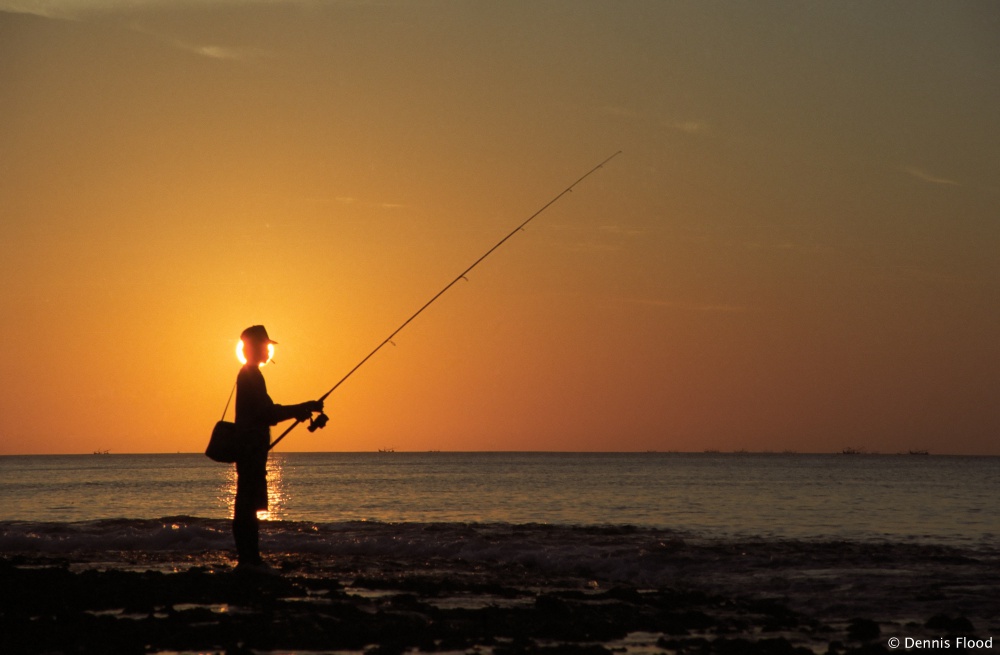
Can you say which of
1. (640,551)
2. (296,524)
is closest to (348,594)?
(640,551)

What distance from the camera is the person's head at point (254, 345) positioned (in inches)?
441

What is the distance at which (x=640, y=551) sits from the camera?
639 inches

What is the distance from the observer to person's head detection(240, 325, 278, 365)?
36.7ft

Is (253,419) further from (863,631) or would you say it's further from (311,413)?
(863,631)

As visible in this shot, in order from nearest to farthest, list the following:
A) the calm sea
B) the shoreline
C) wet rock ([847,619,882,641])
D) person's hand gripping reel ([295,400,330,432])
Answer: the shoreline, wet rock ([847,619,882,641]), person's hand gripping reel ([295,400,330,432]), the calm sea

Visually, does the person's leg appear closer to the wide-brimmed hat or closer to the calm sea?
the wide-brimmed hat

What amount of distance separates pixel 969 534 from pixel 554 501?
17910 millimetres

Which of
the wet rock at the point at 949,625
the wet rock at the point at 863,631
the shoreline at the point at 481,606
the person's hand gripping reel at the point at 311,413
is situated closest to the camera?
the shoreline at the point at 481,606

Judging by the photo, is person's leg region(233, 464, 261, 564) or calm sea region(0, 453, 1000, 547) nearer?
person's leg region(233, 464, 261, 564)

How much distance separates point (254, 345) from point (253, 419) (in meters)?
0.78

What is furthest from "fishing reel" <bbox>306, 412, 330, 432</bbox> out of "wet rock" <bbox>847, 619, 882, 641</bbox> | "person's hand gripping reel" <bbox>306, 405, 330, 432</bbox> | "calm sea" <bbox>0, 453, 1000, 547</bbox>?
"calm sea" <bbox>0, 453, 1000, 547</bbox>

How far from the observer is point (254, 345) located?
36.8ft

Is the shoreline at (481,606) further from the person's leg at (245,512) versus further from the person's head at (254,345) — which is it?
the person's head at (254,345)

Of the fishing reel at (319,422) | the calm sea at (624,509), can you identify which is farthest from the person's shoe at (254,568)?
the calm sea at (624,509)
